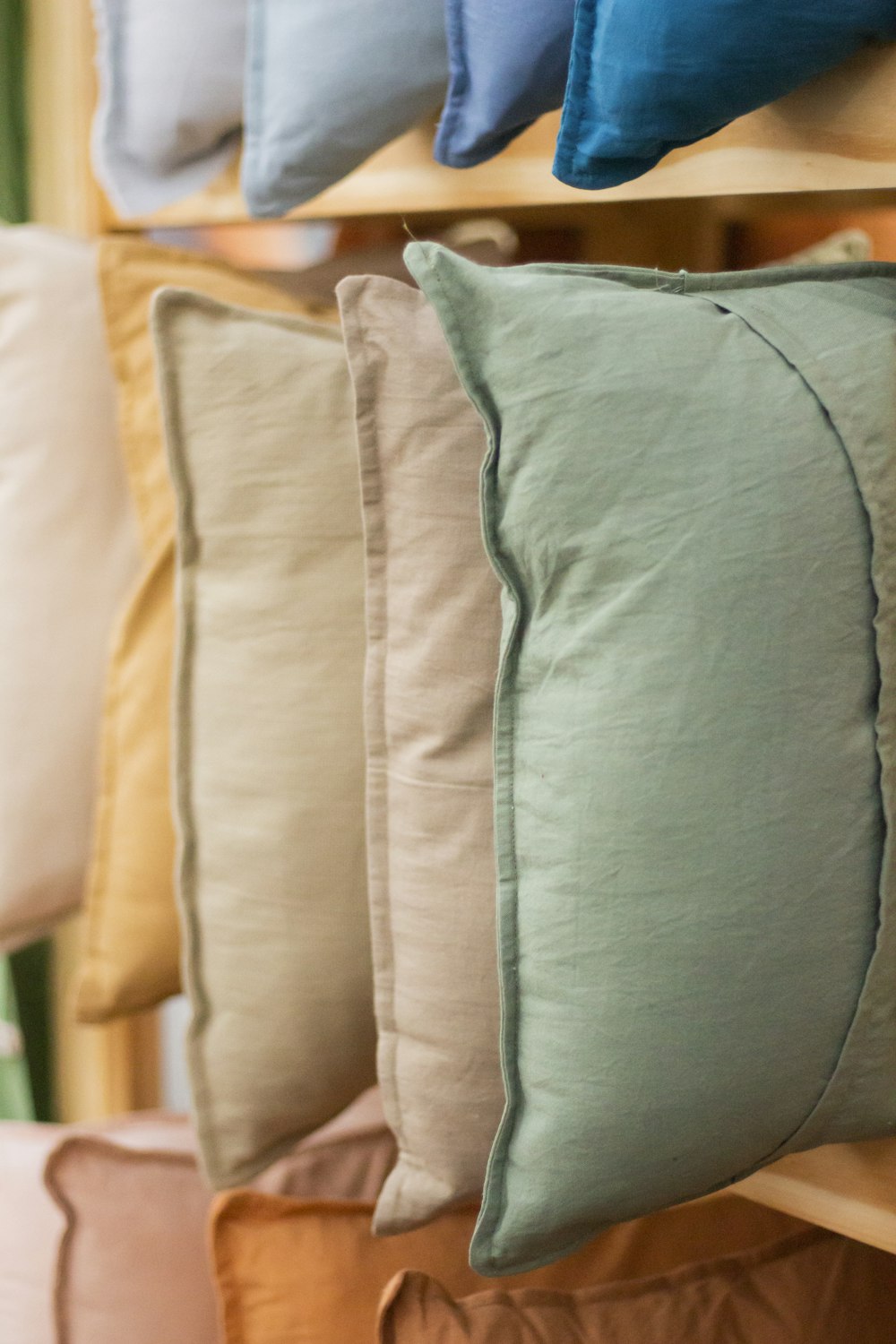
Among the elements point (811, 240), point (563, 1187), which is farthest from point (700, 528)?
point (811, 240)

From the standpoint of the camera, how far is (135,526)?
0.85 metres

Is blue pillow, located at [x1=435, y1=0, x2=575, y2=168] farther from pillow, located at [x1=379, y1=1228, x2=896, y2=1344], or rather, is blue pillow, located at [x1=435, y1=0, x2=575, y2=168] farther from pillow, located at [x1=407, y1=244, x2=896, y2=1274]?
pillow, located at [x1=379, y1=1228, x2=896, y2=1344]

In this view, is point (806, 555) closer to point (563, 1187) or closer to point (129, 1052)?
point (563, 1187)

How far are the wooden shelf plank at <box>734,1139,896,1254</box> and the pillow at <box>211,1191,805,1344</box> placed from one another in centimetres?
12

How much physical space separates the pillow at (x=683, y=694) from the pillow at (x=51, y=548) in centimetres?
42

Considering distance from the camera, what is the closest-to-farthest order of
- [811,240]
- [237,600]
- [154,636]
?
[237,600] < [154,636] < [811,240]

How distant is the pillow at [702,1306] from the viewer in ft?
2.04

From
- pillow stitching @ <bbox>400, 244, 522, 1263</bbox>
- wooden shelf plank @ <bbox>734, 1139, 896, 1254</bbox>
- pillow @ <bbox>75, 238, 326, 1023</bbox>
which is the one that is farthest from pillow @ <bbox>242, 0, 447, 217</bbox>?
wooden shelf plank @ <bbox>734, 1139, 896, 1254</bbox>

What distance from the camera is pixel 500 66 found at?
1.78 ft

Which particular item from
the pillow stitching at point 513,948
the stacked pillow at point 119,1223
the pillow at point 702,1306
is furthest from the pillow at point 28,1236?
the pillow stitching at point 513,948

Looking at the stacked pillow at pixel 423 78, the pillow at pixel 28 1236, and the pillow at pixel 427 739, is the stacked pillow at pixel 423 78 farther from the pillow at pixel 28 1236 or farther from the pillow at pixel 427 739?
the pillow at pixel 28 1236

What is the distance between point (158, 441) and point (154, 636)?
0.13 metres

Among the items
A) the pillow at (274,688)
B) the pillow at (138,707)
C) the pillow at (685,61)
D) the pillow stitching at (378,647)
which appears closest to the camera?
the pillow at (685,61)

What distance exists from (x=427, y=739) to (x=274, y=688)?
0.46 ft
